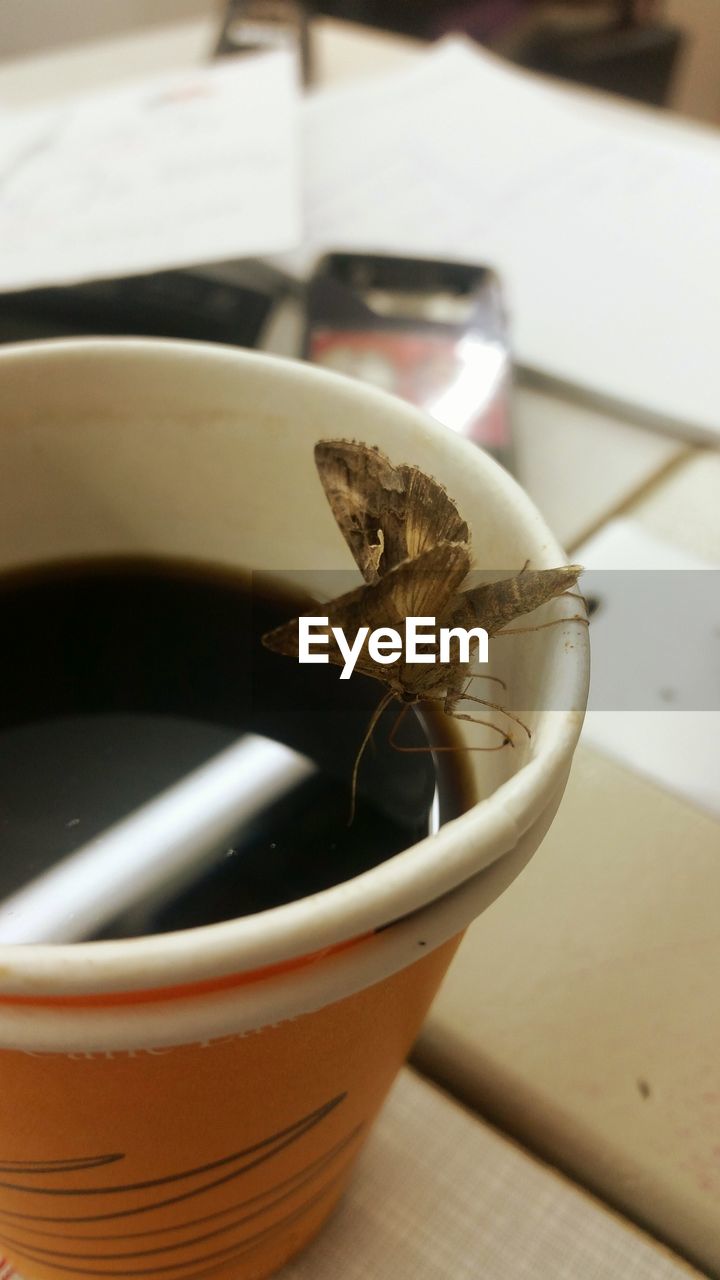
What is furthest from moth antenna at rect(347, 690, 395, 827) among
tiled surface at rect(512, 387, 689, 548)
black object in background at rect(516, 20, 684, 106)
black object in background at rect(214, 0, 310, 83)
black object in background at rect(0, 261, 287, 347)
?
black object in background at rect(516, 20, 684, 106)

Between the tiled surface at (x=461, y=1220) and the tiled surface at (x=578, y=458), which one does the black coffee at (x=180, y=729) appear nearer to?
the tiled surface at (x=461, y=1220)

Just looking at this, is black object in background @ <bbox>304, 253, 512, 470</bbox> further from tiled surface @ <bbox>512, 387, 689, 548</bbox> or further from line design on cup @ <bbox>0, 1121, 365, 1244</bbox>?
line design on cup @ <bbox>0, 1121, 365, 1244</bbox>

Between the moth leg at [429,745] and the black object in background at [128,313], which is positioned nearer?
the moth leg at [429,745]

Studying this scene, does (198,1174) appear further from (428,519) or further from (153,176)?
(153,176)

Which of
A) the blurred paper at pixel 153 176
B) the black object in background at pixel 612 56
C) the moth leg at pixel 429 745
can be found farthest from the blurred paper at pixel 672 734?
the black object in background at pixel 612 56

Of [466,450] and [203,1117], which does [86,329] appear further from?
[203,1117]

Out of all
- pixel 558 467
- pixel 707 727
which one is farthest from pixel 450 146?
pixel 707 727
